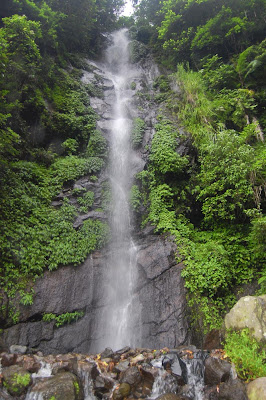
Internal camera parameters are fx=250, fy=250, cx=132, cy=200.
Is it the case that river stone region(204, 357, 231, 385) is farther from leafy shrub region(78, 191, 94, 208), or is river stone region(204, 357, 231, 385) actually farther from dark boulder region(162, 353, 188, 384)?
leafy shrub region(78, 191, 94, 208)

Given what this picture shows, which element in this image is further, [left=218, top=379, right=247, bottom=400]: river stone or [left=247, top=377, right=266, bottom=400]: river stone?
[left=218, top=379, right=247, bottom=400]: river stone

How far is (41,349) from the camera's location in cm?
647

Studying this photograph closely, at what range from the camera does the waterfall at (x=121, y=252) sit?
736cm

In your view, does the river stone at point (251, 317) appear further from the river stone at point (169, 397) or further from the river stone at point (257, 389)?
the river stone at point (169, 397)

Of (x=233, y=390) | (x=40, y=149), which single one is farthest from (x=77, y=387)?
(x=40, y=149)

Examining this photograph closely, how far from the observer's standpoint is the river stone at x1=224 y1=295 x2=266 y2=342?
5.29m

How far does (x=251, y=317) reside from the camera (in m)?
5.54

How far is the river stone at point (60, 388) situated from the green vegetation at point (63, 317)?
2.25 m

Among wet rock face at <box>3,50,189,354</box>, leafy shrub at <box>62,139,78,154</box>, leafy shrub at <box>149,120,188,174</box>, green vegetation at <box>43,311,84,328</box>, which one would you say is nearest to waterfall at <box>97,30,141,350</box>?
wet rock face at <box>3,50,189,354</box>

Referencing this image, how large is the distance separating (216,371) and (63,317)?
13.7ft

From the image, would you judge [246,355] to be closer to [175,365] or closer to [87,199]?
[175,365]

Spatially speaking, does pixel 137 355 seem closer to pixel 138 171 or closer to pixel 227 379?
pixel 227 379

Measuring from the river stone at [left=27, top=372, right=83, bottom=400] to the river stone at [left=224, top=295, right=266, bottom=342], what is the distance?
3.57 meters

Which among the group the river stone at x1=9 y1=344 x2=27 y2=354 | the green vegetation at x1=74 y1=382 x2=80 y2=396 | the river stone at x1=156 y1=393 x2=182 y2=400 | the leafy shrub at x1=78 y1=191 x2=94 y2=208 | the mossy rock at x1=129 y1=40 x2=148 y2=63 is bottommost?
the river stone at x1=156 y1=393 x2=182 y2=400
